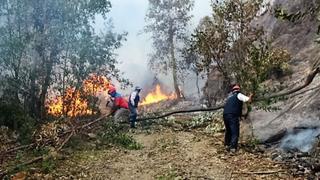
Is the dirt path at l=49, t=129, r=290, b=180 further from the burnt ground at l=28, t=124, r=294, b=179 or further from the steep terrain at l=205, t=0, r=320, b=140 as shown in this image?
the steep terrain at l=205, t=0, r=320, b=140

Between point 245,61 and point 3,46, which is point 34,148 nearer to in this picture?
point 3,46

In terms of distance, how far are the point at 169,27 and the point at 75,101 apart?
2561cm

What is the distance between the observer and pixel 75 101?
55.7 ft

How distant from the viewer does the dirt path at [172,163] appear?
436 inches

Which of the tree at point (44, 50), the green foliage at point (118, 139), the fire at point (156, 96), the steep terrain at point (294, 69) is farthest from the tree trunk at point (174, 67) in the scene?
the green foliage at point (118, 139)

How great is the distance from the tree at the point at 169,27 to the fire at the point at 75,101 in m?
23.0

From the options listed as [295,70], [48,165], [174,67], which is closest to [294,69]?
[295,70]

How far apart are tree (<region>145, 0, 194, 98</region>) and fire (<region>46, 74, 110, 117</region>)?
23011 millimetres

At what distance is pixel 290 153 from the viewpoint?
1206 cm

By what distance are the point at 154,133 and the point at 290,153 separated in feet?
23.3

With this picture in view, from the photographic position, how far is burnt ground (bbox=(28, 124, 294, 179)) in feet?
36.2

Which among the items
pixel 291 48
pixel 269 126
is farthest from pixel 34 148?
pixel 291 48

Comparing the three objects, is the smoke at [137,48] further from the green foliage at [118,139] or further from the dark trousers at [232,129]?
the dark trousers at [232,129]

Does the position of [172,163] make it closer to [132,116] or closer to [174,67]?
[132,116]
